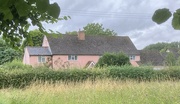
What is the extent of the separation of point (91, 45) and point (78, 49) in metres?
1.87

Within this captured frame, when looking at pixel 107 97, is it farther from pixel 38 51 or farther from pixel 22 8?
pixel 38 51

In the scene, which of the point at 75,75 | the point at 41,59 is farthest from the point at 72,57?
the point at 75,75

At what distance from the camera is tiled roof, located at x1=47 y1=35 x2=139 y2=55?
119 ft

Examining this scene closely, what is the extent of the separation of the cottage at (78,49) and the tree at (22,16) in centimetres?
3148

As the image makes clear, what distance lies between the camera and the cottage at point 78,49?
36.0m

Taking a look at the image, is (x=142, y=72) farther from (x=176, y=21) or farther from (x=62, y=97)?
(x=176, y=21)

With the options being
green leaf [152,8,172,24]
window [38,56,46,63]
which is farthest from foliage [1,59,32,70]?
green leaf [152,8,172,24]

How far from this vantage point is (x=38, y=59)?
119 ft

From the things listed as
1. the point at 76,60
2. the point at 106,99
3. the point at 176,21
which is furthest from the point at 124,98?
the point at 76,60

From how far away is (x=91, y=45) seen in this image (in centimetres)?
3781

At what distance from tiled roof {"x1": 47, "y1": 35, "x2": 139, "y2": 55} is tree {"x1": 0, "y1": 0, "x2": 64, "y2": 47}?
3204 cm

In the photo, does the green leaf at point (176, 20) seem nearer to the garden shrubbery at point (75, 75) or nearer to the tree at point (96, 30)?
the garden shrubbery at point (75, 75)

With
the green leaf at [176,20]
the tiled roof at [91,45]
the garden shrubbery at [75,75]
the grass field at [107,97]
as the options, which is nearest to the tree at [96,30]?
the tiled roof at [91,45]

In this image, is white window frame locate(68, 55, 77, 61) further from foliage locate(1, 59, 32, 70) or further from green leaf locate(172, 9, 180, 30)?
green leaf locate(172, 9, 180, 30)
